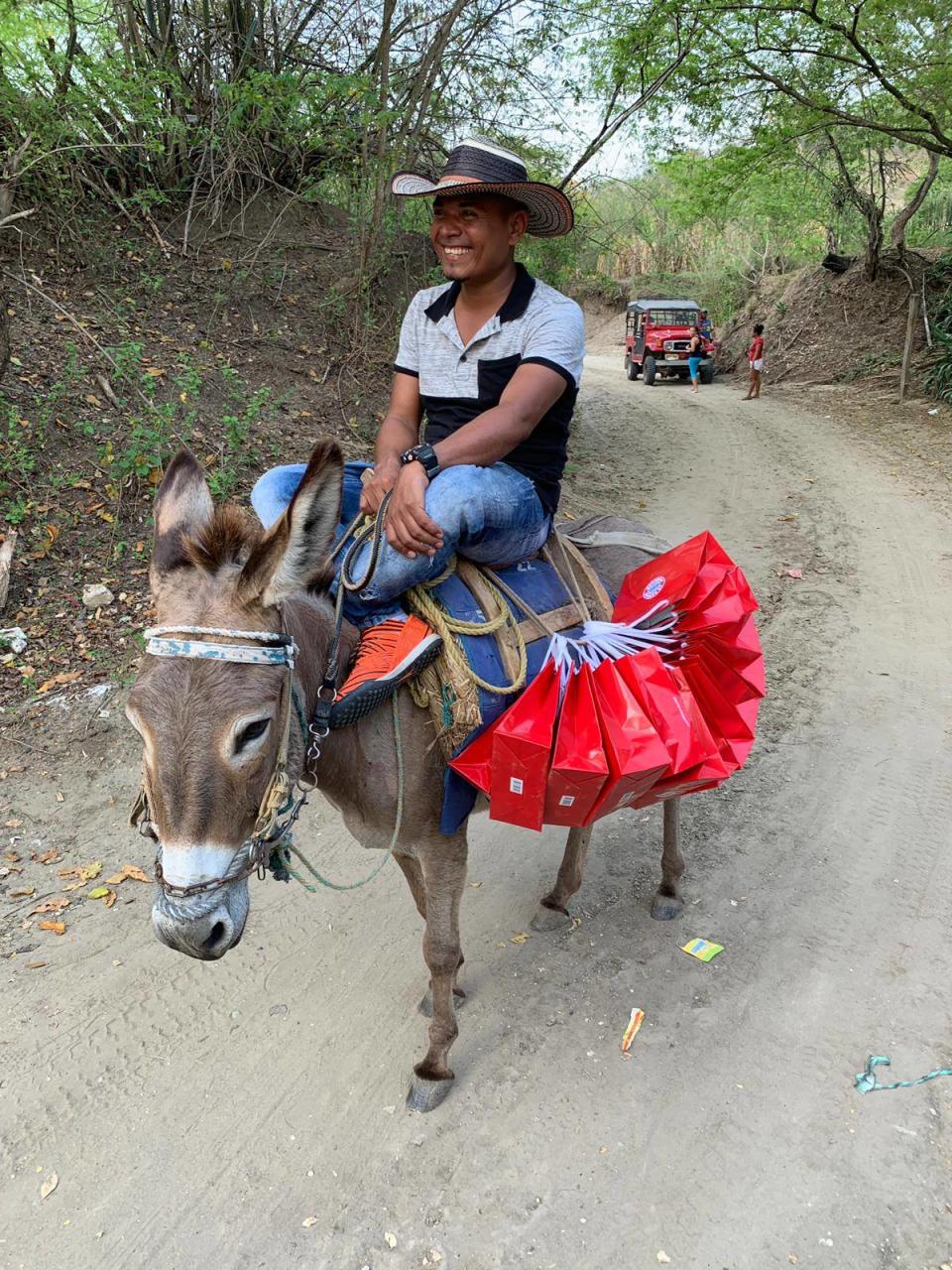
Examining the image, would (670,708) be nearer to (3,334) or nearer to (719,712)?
(719,712)

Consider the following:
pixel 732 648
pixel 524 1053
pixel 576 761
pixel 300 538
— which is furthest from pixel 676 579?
pixel 524 1053

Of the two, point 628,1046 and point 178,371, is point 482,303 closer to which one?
point 628,1046

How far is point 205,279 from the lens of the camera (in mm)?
9117

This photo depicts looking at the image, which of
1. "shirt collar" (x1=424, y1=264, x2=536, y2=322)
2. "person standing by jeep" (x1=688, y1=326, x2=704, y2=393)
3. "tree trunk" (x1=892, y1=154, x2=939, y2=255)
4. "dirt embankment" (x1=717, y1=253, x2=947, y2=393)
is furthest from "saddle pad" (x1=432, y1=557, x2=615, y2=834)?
"tree trunk" (x1=892, y1=154, x2=939, y2=255)

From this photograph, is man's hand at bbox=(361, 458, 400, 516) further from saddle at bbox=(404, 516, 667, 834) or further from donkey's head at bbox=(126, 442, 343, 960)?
donkey's head at bbox=(126, 442, 343, 960)

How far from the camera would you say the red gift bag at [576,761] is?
2.30 meters

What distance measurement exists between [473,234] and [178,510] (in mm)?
1347

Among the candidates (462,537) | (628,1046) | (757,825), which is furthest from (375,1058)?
(757,825)

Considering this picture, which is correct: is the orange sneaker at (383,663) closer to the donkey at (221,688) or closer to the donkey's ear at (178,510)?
the donkey at (221,688)

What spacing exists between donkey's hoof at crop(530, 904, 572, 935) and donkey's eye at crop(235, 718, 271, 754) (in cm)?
216

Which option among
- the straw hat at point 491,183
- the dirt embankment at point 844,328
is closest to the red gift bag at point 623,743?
the straw hat at point 491,183

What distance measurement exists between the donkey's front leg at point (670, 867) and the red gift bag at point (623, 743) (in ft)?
4.08

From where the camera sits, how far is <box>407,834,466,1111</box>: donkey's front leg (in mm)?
2701

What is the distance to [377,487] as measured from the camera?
2555 mm
